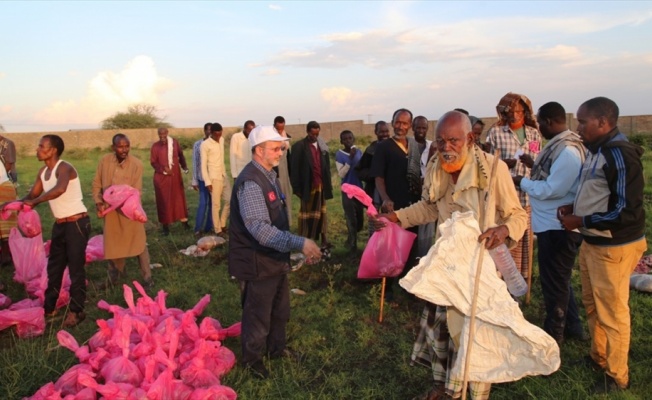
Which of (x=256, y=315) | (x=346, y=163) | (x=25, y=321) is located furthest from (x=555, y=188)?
(x=25, y=321)

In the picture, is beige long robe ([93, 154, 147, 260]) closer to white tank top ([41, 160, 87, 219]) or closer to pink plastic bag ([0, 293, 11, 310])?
white tank top ([41, 160, 87, 219])

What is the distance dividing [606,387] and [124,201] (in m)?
4.72

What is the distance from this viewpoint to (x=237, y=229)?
3525 mm

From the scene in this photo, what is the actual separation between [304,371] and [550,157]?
253 centimetres

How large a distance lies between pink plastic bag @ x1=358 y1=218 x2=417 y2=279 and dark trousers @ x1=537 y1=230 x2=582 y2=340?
3.88 ft

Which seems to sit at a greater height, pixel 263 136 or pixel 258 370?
pixel 263 136

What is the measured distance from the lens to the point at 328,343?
4.29m

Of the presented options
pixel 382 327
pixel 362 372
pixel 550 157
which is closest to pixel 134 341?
pixel 362 372

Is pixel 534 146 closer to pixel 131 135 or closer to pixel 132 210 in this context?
pixel 132 210

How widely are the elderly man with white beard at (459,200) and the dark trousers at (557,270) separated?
1.06 meters

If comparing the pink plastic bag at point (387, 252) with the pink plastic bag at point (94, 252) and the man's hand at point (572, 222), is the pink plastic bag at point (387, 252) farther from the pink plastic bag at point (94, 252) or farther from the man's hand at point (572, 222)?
the pink plastic bag at point (94, 252)

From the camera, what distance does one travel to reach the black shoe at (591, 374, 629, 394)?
10.6 feet

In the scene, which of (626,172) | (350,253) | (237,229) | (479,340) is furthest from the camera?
(350,253)

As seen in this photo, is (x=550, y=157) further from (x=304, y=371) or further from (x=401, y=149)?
(x=304, y=371)
